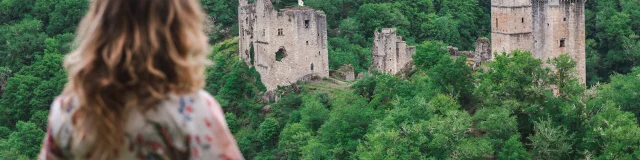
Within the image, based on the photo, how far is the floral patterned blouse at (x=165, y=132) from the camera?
173 inches

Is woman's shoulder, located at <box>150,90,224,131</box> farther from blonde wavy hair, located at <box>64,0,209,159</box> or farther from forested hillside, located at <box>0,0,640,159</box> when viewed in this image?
forested hillside, located at <box>0,0,640,159</box>

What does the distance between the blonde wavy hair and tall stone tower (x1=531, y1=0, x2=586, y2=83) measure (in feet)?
120

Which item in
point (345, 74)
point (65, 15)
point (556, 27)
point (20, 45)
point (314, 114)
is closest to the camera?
point (556, 27)

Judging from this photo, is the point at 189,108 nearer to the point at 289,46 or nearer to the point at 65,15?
the point at 289,46

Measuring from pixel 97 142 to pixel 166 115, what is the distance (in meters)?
0.26

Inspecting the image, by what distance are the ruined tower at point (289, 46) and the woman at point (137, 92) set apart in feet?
149

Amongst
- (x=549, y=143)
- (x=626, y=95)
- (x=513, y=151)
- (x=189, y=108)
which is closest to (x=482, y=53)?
(x=626, y=95)

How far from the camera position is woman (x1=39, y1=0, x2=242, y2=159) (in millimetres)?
4359

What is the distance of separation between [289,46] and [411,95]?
9.54 metres

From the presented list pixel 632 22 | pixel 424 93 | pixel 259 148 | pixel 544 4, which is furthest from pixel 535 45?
pixel 632 22

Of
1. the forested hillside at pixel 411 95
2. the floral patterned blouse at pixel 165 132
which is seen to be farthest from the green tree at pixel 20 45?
the floral patterned blouse at pixel 165 132

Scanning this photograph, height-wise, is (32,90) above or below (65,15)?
below

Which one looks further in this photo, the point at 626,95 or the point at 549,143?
the point at 626,95

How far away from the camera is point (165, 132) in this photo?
443cm
